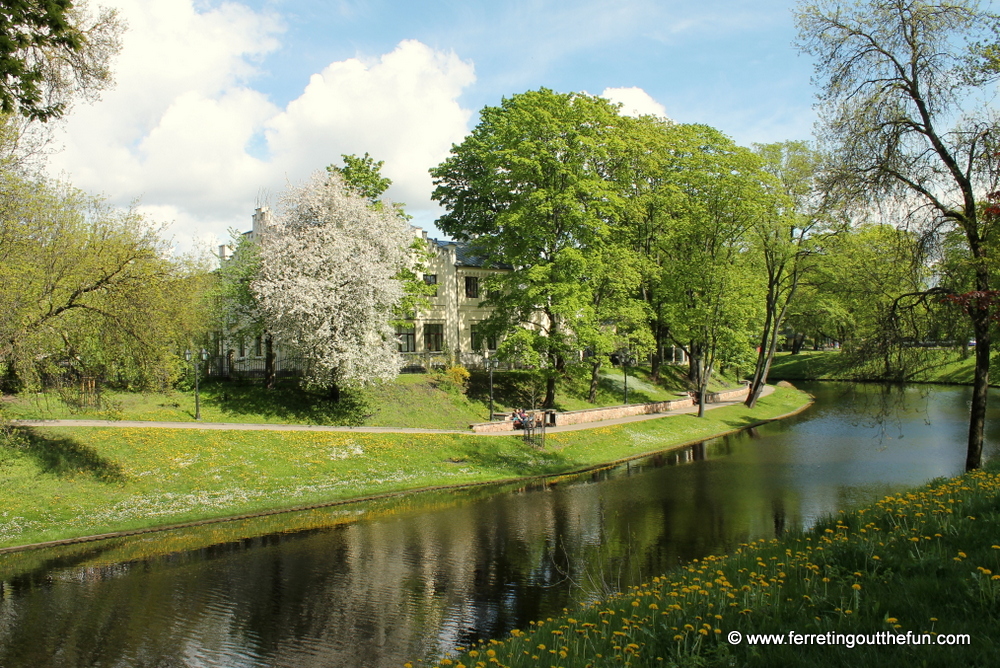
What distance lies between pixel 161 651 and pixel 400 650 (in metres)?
3.97

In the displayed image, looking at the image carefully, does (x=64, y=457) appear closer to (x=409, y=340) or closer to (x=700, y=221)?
(x=409, y=340)

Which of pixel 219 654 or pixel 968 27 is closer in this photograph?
pixel 219 654

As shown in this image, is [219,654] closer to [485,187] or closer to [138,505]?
[138,505]

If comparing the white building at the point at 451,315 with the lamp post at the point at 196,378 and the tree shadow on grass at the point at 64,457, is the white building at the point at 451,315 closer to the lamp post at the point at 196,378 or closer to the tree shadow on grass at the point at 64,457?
the lamp post at the point at 196,378

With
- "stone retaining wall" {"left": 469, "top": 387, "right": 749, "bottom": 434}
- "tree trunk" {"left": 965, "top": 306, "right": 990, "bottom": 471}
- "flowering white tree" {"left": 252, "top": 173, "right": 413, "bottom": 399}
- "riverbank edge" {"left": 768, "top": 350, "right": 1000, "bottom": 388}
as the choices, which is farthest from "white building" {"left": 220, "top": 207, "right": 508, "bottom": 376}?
"tree trunk" {"left": 965, "top": 306, "right": 990, "bottom": 471}

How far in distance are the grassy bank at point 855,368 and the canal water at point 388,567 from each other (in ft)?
3.15

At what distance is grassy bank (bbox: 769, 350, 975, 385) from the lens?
1772cm

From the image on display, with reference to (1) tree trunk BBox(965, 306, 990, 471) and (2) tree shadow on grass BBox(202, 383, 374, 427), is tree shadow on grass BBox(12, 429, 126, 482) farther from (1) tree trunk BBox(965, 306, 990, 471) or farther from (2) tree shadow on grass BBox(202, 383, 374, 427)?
(1) tree trunk BBox(965, 306, 990, 471)

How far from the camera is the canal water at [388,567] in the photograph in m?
10.7

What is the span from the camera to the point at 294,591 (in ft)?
43.0

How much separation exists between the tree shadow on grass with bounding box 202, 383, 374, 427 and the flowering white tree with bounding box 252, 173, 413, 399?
1068mm

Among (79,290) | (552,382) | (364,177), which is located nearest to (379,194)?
(364,177)

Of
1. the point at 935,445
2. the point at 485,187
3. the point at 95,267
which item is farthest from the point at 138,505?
the point at 935,445

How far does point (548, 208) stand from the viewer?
3306 cm
